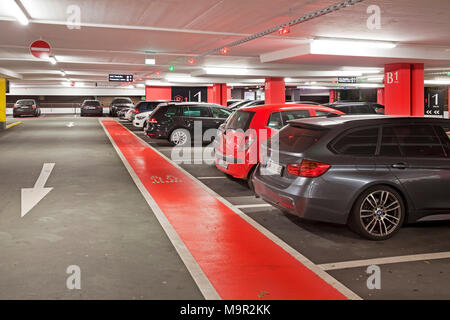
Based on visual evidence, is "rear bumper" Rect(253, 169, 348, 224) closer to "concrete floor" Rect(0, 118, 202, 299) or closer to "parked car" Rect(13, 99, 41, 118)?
"concrete floor" Rect(0, 118, 202, 299)

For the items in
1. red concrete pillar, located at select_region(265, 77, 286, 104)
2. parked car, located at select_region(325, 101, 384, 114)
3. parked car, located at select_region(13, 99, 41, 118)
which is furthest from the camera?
parked car, located at select_region(13, 99, 41, 118)

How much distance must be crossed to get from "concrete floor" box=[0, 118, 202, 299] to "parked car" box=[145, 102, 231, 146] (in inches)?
261

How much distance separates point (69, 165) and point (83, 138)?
27.6 ft

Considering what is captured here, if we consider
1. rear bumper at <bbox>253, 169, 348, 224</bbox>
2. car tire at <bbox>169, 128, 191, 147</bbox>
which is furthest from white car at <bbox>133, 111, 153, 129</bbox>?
rear bumper at <bbox>253, 169, 348, 224</bbox>

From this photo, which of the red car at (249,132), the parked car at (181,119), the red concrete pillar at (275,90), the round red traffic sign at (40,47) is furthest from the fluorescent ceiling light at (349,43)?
the red concrete pillar at (275,90)

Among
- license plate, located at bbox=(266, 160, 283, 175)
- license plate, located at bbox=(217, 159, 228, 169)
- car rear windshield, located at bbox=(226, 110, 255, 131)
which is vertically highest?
car rear windshield, located at bbox=(226, 110, 255, 131)

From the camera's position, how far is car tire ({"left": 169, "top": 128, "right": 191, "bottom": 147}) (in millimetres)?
17672

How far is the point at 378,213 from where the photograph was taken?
5.94 metres

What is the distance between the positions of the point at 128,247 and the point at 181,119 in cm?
1221

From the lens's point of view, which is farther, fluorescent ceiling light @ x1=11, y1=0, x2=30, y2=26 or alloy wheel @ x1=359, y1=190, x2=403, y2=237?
fluorescent ceiling light @ x1=11, y1=0, x2=30, y2=26

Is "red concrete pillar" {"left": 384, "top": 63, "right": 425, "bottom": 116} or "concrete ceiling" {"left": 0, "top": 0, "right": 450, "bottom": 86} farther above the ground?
"concrete ceiling" {"left": 0, "top": 0, "right": 450, "bottom": 86}

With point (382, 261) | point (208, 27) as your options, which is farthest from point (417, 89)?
point (382, 261)

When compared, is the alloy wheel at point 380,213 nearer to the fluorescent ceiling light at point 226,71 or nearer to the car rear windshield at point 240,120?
the car rear windshield at point 240,120
